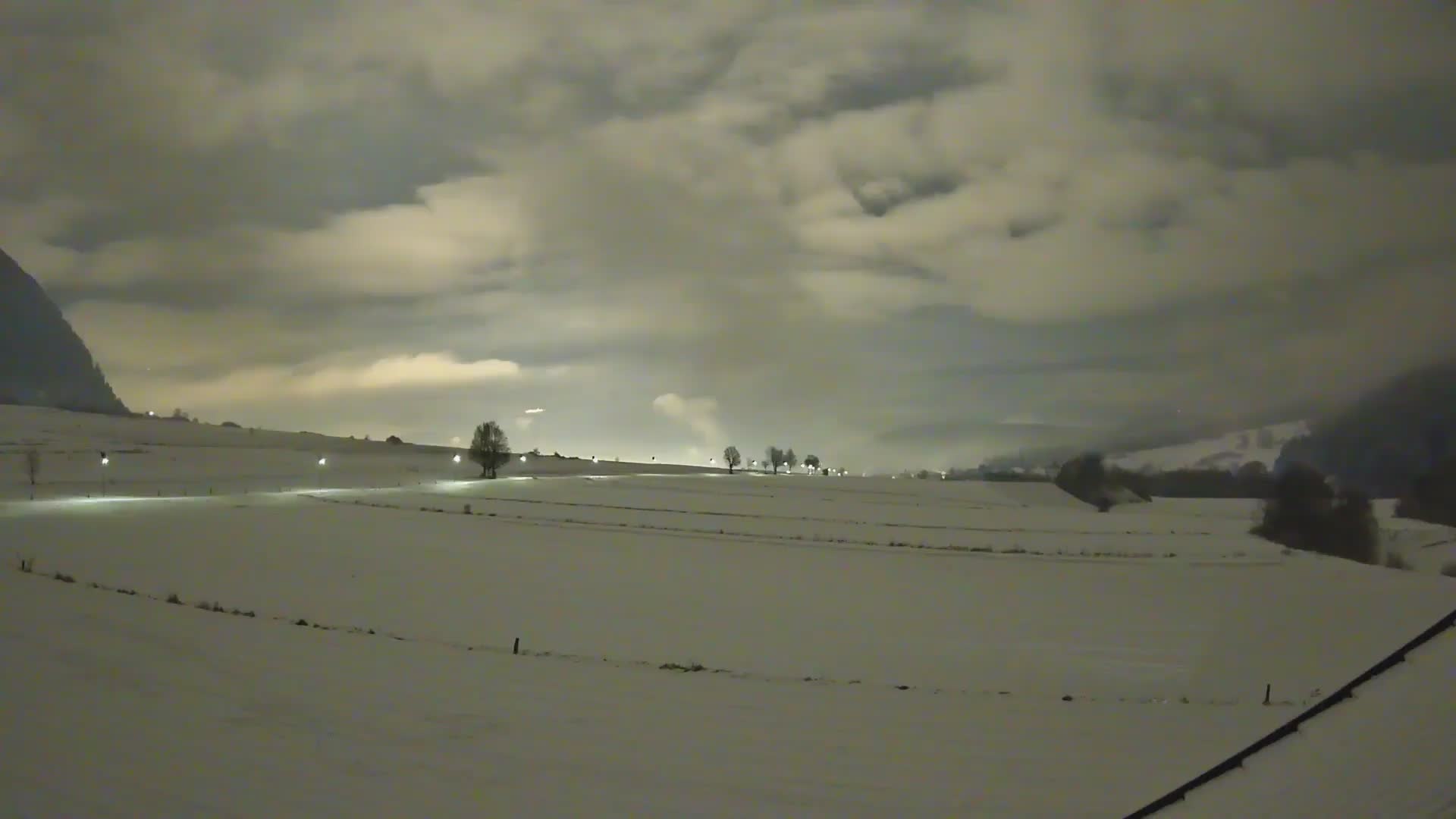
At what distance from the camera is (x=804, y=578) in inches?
1420

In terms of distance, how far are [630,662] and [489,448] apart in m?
94.2

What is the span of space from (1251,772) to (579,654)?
13.8 meters

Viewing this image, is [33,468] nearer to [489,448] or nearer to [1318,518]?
[489,448]

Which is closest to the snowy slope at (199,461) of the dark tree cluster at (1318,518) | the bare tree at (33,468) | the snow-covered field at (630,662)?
the bare tree at (33,468)

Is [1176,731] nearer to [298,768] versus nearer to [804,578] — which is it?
[298,768]

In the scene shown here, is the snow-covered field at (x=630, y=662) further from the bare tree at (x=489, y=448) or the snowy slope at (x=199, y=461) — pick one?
the bare tree at (x=489, y=448)

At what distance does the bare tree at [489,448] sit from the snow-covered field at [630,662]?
51.6m

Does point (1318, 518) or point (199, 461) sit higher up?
point (199, 461)

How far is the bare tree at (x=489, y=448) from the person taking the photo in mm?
107812

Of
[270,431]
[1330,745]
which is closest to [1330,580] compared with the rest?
[1330,745]

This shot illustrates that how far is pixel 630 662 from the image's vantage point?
1881 cm

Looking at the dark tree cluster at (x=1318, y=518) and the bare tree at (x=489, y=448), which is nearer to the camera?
the dark tree cluster at (x=1318, y=518)

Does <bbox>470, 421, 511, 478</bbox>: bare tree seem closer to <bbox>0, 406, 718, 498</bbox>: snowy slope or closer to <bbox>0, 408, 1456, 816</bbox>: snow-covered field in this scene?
<bbox>0, 406, 718, 498</bbox>: snowy slope

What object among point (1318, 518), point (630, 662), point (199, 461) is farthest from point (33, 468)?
point (1318, 518)
